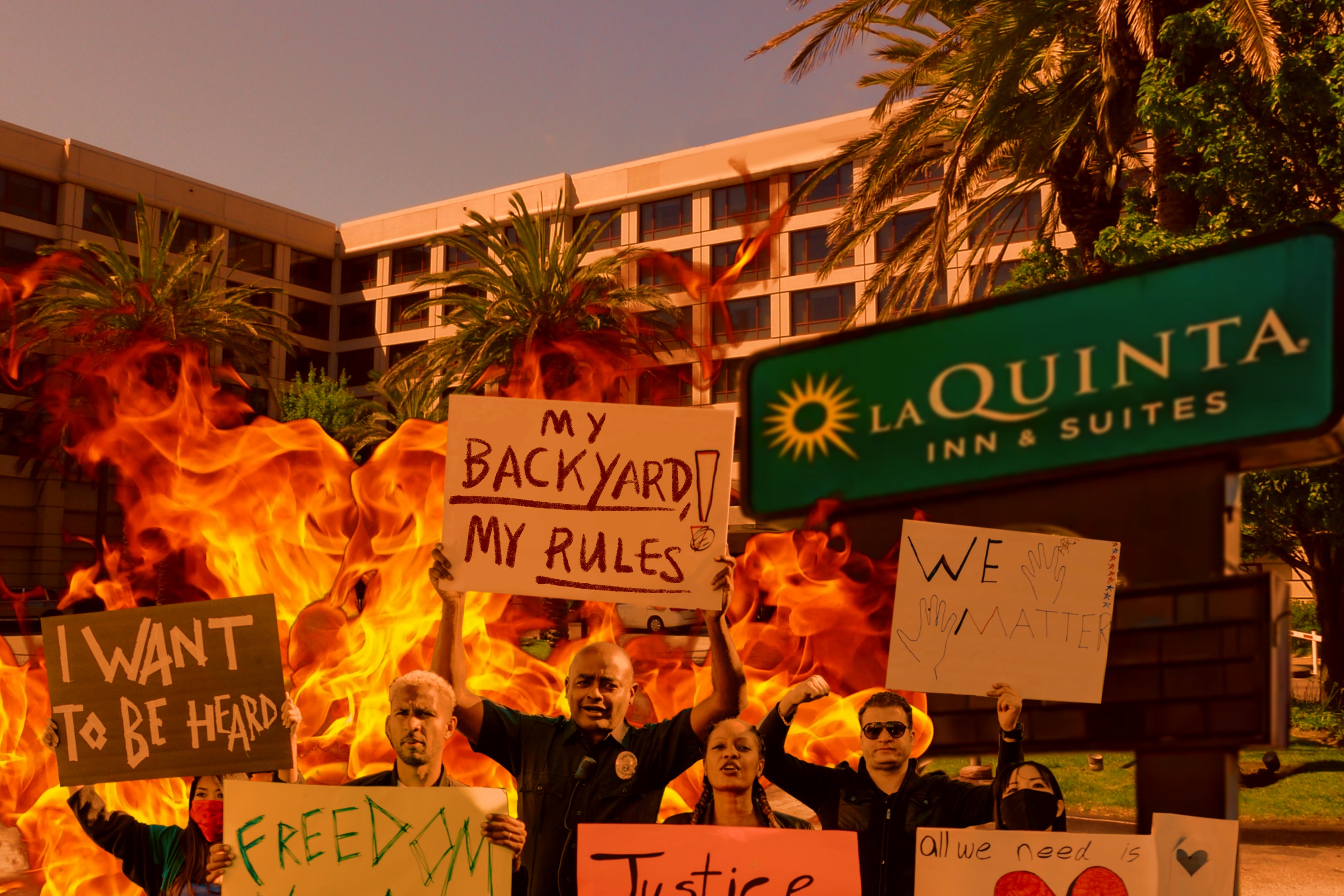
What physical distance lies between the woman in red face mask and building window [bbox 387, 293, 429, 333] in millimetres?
41124

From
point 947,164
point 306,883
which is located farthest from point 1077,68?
point 306,883

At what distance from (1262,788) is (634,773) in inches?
417

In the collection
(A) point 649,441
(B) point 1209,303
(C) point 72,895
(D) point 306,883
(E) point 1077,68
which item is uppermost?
(E) point 1077,68

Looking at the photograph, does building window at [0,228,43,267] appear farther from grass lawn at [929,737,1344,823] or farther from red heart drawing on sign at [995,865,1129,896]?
red heart drawing on sign at [995,865,1129,896]

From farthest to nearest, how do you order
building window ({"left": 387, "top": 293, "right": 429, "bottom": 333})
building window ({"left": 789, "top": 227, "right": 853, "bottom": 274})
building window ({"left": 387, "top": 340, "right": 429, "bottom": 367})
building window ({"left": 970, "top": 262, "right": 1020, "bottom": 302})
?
building window ({"left": 387, "top": 340, "right": 429, "bottom": 367}) < building window ({"left": 387, "top": 293, "right": 429, "bottom": 333}) < building window ({"left": 789, "top": 227, "right": 853, "bottom": 274}) < building window ({"left": 970, "top": 262, "right": 1020, "bottom": 302})

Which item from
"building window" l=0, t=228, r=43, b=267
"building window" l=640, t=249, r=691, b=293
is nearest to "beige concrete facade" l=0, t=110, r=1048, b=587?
"building window" l=0, t=228, r=43, b=267

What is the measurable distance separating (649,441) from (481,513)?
0.42 m

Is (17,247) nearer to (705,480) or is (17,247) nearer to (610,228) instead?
(610,228)

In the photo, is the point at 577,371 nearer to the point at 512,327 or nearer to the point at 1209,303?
the point at 1209,303

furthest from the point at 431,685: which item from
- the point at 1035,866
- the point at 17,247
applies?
the point at 17,247

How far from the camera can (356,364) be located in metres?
46.1

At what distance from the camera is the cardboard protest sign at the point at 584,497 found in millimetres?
2520

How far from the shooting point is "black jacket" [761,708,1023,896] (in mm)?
2447

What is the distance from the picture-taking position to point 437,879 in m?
2.39
